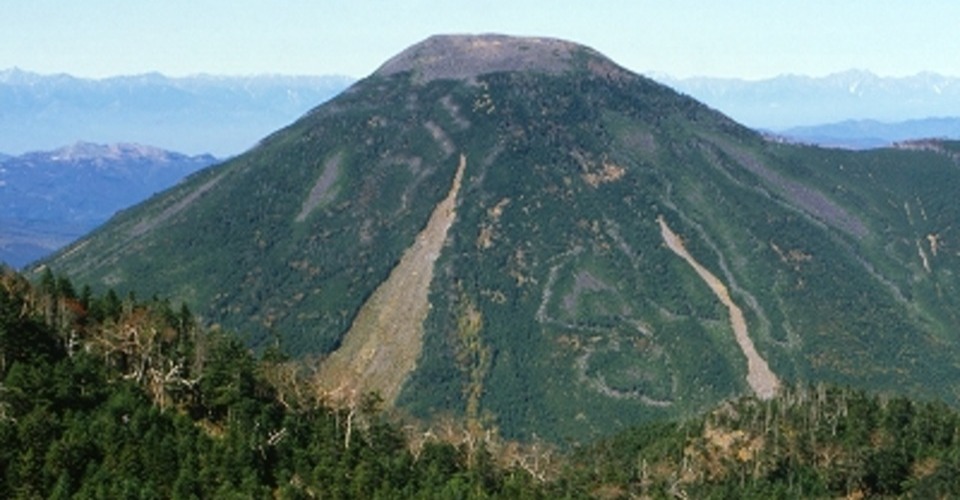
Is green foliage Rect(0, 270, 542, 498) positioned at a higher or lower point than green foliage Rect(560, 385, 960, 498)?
higher

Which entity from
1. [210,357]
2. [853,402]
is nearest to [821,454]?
[853,402]

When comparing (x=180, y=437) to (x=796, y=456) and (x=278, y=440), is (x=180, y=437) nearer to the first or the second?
(x=278, y=440)

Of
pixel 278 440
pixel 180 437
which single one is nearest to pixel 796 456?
pixel 278 440

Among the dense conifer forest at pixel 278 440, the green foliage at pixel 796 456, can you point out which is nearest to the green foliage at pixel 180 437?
the dense conifer forest at pixel 278 440

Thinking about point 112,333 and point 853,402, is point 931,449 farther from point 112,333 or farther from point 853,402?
point 112,333

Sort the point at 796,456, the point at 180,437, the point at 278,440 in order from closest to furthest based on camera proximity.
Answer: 1. the point at 180,437
2. the point at 278,440
3. the point at 796,456

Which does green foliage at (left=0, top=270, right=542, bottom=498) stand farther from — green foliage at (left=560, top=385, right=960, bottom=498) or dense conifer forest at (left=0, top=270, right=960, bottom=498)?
green foliage at (left=560, top=385, right=960, bottom=498)

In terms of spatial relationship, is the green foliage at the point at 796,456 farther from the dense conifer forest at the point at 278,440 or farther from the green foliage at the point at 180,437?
the green foliage at the point at 180,437

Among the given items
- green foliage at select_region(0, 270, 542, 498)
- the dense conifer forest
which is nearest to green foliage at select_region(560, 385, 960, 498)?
the dense conifer forest

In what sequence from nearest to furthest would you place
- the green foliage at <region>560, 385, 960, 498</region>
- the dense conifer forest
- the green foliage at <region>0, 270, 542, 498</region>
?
1. the green foliage at <region>0, 270, 542, 498</region>
2. the dense conifer forest
3. the green foliage at <region>560, 385, 960, 498</region>
